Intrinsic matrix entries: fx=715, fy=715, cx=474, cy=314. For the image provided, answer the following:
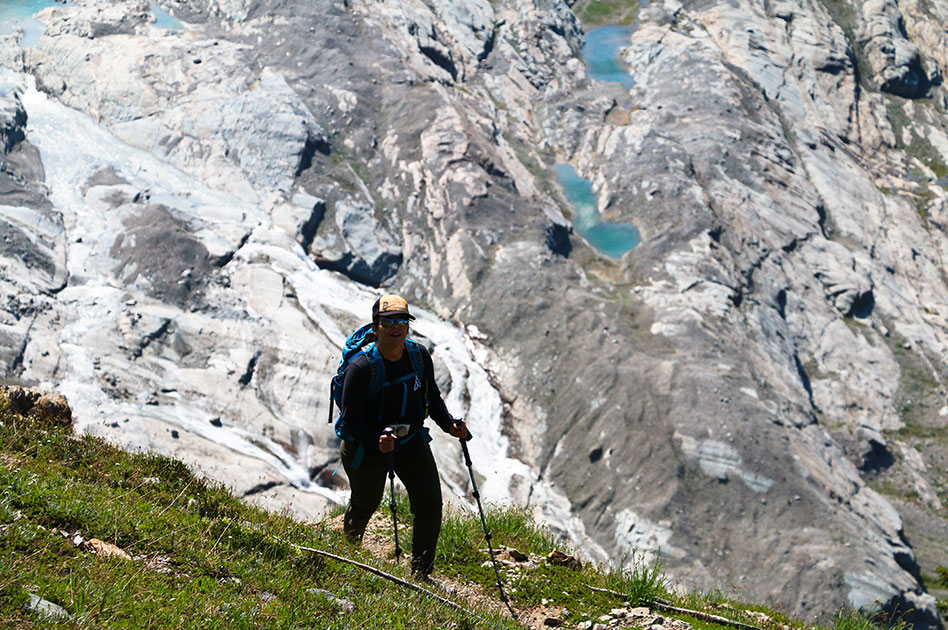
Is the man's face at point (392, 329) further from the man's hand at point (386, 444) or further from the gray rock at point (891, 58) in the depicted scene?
the gray rock at point (891, 58)

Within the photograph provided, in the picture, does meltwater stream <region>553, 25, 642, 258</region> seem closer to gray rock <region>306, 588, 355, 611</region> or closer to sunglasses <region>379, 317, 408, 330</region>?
sunglasses <region>379, 317, 408, 330</region>

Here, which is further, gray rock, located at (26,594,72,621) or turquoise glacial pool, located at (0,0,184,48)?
turquoise glacial pool, located at (0,0,184,48)

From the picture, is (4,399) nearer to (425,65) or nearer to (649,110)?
(425,65)

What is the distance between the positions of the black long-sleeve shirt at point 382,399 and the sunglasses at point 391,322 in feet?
1.23

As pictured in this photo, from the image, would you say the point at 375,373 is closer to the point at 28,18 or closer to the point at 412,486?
the point at 412,486

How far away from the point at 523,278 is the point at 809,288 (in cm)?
2617

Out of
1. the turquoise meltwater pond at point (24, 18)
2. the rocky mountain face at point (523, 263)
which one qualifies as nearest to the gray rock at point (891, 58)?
the rocky mountain face at point (523, 263)

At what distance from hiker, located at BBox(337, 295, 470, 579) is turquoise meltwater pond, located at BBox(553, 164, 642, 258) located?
178ft

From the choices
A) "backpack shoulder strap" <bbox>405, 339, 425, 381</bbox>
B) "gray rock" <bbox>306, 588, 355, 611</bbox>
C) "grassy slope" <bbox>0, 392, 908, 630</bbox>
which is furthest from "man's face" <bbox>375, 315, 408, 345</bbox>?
"gray rock" <bbox>306, 588, 355, 611</bbox>

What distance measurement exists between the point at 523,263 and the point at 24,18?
52951 millimetres

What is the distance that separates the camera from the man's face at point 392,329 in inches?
275

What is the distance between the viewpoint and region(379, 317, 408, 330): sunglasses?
275 inches

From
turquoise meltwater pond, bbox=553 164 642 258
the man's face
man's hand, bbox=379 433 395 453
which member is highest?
the man's face

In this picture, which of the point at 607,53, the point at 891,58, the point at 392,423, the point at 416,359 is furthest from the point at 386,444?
the point at 891,58
